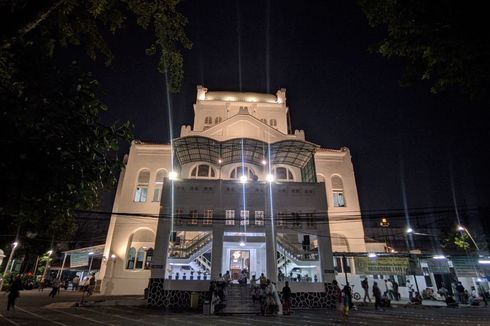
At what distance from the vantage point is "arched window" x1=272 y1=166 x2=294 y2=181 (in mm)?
27438

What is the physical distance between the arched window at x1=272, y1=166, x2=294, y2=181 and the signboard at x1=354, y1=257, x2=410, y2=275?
393 inches

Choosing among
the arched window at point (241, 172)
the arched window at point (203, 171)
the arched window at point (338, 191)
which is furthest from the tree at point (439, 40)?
the arched window at point (338, 191)

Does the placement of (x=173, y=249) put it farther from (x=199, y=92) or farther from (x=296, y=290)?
(x=199, y=92)

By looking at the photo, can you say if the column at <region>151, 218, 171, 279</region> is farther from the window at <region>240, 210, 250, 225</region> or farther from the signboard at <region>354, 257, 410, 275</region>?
the signboard at <region>354, 257, 410, 275</region>

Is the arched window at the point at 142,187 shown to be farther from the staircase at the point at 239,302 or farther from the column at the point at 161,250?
the staircase at the point at 239,302

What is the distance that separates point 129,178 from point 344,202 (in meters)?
Result: 21.7

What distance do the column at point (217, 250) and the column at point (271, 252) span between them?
3087 millimetres

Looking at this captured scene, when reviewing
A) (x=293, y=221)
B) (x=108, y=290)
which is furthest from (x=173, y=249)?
(x=293, y=221)

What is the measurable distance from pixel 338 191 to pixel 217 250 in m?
15.5

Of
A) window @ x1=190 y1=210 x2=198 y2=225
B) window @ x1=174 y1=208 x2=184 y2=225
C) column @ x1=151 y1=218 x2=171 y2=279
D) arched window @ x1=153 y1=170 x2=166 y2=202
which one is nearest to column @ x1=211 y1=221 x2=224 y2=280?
window @ x1=190 y1=210 x2=198 y2=225

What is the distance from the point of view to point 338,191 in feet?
93.2

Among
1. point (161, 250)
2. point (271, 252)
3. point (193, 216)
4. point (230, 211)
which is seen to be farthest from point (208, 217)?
point (271, 252)

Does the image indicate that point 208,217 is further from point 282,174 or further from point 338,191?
point 338,191

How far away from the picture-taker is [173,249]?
2112 cm
